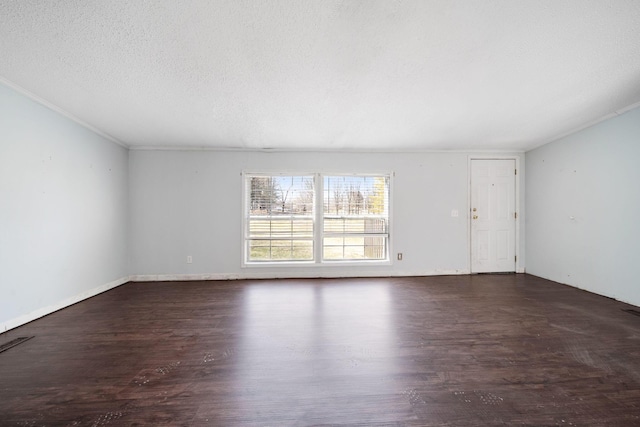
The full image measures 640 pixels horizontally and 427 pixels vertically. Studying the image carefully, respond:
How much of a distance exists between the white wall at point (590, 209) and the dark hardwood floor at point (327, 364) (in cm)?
50

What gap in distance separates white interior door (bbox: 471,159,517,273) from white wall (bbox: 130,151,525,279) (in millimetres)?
210

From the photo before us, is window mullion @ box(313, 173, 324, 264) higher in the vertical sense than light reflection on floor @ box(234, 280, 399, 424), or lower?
higher

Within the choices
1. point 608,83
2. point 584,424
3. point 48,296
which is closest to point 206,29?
point 584,424

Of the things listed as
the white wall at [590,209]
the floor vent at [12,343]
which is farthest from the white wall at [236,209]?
the floor vent at [12,343]

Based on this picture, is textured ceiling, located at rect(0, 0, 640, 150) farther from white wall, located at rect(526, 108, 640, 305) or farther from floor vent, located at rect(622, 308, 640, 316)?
floor vent, located at rect(622, 308, 640, 316)

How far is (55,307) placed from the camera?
2.92 metres

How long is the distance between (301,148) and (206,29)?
285cm

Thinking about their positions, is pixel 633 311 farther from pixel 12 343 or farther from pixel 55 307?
pixel 55 307

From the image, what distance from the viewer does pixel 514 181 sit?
476cm

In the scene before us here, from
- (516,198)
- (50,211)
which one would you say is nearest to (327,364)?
(50,211)

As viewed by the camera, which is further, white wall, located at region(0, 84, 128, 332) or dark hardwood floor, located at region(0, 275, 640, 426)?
white wall, located at region(0, 84, 128, 332)

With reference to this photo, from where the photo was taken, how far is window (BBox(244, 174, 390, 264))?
459 centimetres

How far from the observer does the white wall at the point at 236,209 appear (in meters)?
4.35

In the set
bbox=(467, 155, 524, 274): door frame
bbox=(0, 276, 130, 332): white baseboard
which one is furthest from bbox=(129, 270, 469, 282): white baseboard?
bbox=(467, 155, 524, 274): door frame
